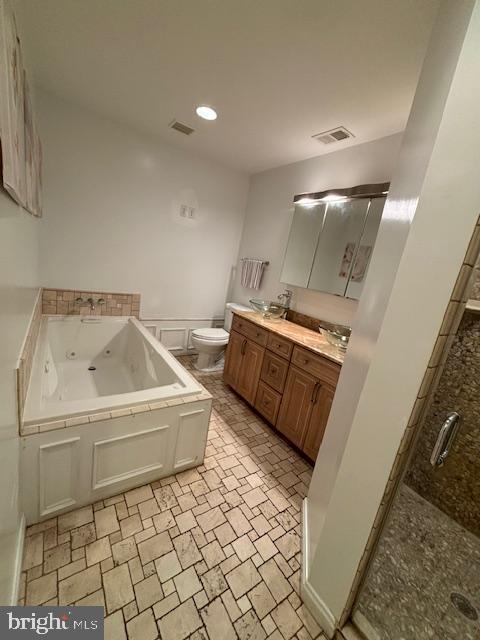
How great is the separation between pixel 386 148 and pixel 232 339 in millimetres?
2093

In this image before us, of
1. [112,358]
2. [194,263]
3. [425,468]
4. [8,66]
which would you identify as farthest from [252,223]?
[425,468]

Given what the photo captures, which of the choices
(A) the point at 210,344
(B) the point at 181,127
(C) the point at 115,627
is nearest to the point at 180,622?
(C) the point at 115,627

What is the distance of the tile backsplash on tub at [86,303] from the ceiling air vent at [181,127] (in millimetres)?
1744

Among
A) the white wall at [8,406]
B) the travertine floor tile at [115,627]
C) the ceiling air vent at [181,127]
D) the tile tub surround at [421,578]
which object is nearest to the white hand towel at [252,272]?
the ceiling air vent at [181,127]

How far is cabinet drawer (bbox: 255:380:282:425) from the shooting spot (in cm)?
214

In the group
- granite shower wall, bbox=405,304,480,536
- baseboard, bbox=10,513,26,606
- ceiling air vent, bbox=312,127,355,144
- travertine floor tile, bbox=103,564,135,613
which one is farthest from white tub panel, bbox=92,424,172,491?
ceiling air vent, bbox=312,127,355,144

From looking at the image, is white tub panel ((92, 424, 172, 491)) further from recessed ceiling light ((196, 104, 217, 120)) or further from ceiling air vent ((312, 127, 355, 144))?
ceiling air vent ((312, 127, 355, 144))

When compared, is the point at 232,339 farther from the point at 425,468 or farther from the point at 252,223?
the point at 425,468

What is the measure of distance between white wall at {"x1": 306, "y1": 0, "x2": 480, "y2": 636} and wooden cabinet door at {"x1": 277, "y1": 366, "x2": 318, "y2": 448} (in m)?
0.76

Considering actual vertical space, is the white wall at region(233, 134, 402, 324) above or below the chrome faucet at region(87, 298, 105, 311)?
above

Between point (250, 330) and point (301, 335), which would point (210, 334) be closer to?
point (250, 330)

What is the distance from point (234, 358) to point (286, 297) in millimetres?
875

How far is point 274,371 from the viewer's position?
2.15m

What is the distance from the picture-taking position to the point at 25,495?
3.93 ft
